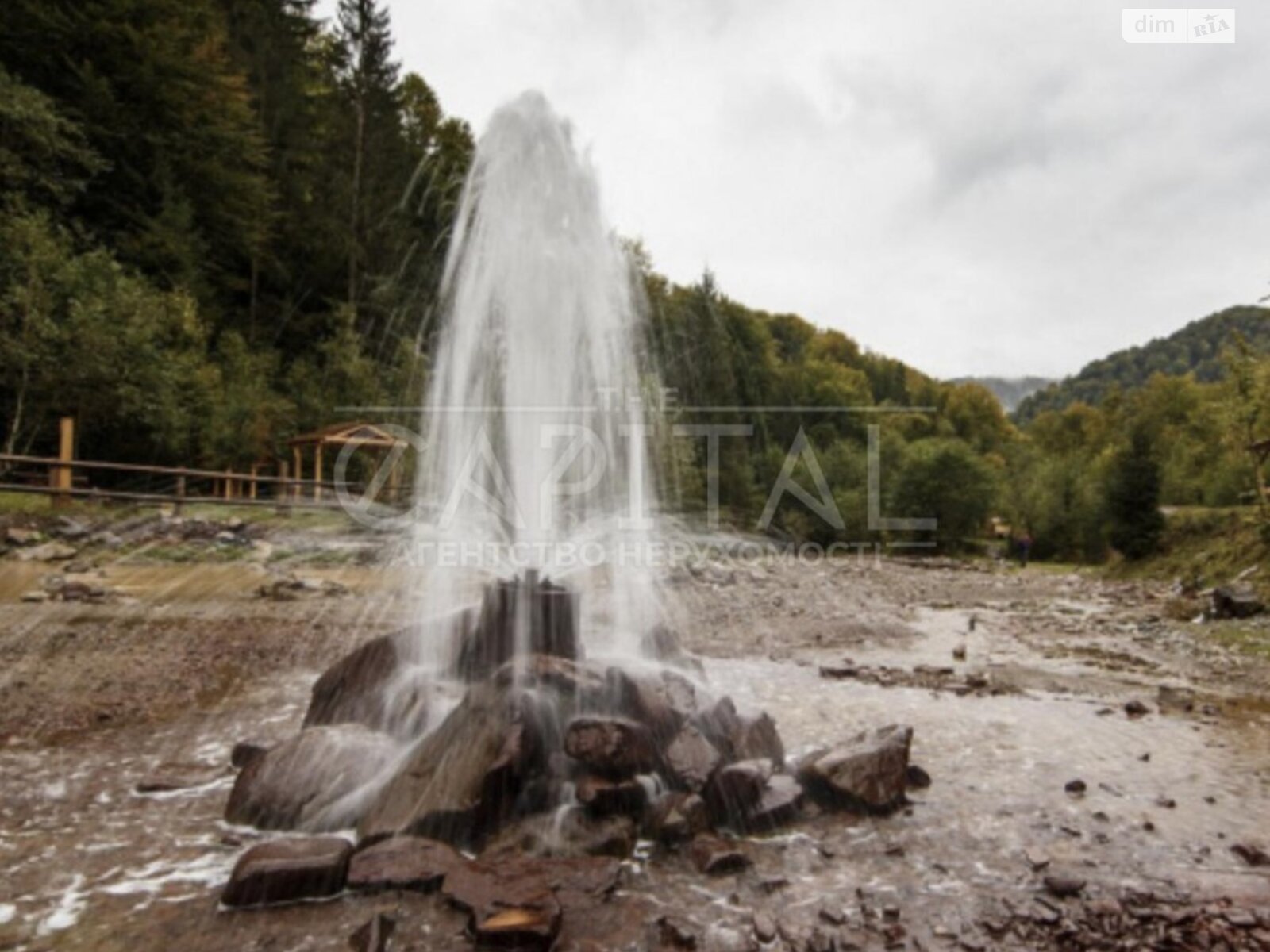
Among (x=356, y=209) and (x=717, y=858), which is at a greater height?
(x=356, y=209)

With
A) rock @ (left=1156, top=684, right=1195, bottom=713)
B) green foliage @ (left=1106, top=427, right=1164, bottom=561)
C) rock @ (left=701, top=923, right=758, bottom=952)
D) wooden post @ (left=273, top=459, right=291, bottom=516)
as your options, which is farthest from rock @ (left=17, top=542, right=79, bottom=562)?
green foliage @ (left=1106, top=427, right=1164, bottom=561)

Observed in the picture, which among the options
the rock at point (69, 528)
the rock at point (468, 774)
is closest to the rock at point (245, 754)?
the rock at point (468, 774)

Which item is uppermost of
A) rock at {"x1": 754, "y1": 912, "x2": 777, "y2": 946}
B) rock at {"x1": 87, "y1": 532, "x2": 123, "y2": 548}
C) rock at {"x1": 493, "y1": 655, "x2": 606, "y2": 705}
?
rock at {"x1": 87, "y1": 532, "x2": 123, "y2": 548}

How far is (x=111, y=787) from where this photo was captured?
794 cm

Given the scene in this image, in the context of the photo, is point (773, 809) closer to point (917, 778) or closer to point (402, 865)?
point (917, 778)

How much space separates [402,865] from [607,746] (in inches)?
81.7

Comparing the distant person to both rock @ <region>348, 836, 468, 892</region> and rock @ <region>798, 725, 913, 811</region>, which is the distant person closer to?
rock @ <region>798, 725, 913, 811</region>

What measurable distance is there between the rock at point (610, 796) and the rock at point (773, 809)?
1.04 metres

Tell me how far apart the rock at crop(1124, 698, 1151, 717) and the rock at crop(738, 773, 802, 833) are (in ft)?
25.0

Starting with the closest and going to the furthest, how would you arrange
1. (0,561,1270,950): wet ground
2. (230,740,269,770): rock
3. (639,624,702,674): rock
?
1. (0,561,1270,950): wet ground
2. (230,740,269,770): rock
3. (639,624,702,674): rock

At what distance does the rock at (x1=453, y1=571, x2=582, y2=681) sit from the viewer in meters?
9.27

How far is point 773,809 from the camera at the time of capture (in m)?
7.18

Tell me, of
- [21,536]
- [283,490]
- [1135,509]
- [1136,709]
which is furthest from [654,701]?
[1135,509]

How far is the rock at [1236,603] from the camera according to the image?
2091cm
